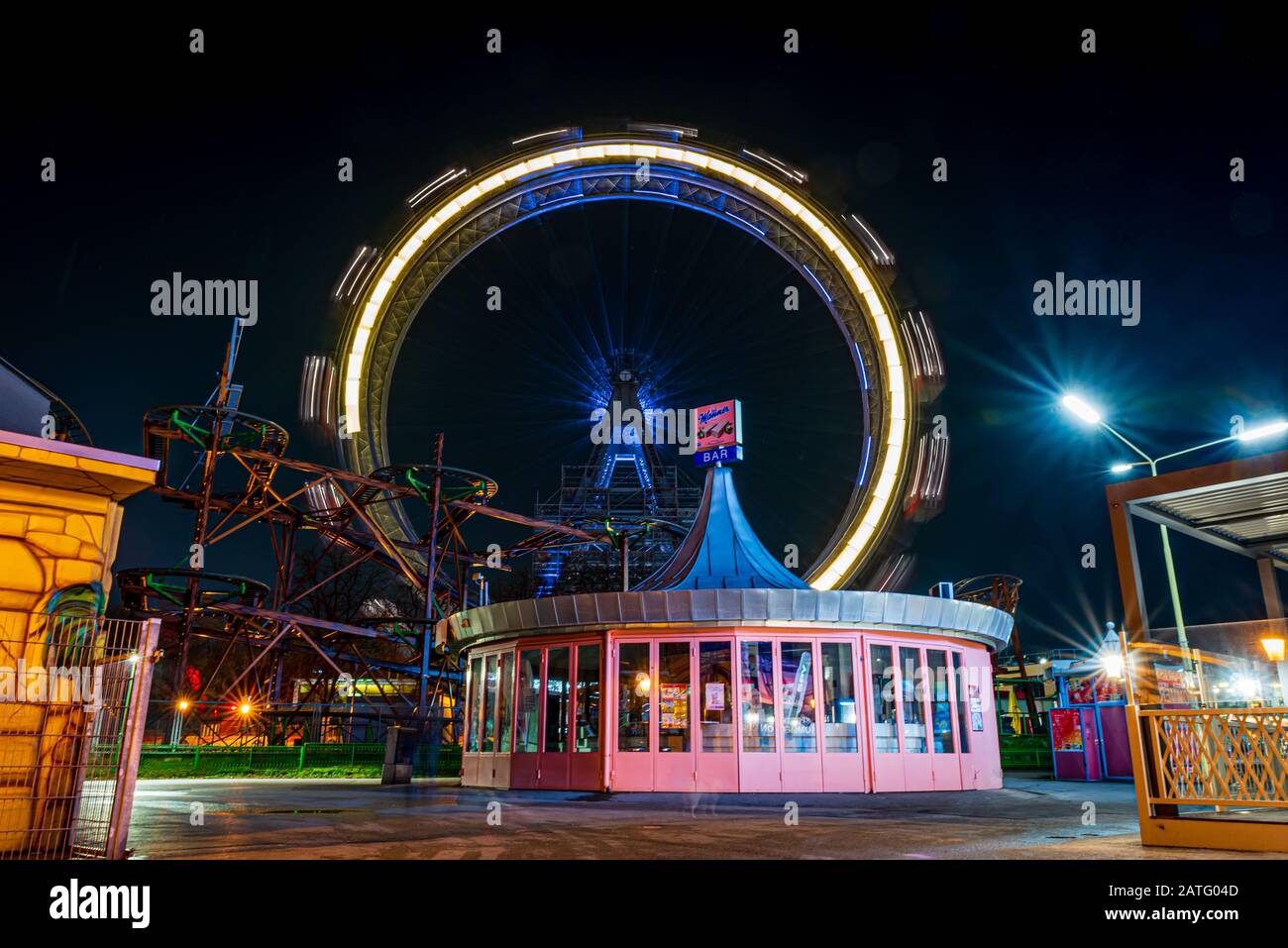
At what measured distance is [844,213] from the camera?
2198cm

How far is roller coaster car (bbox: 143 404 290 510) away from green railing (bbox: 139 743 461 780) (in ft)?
18.8

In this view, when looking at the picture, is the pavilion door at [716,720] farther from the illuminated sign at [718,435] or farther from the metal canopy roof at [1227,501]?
the metal canopy roof at [1227,501]

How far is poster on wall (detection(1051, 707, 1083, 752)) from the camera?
1680 centimetres

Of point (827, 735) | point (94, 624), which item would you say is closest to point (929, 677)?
point (827, 735)

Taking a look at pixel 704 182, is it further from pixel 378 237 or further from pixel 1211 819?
pixel 1211 819

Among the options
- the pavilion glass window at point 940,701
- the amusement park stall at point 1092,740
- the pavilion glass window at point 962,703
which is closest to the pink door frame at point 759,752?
the pavilion glass window at point 940,701

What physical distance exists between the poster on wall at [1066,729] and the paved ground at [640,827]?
5536mm

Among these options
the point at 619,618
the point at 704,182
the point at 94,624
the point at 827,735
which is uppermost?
the point at 704,182

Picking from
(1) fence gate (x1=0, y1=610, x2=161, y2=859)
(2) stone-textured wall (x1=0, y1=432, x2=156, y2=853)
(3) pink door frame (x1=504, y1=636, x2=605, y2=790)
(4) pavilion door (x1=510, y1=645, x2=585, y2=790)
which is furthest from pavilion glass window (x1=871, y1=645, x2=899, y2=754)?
(2) stone-textured wall (x1=0, y1=432, x2=156, y2=853)

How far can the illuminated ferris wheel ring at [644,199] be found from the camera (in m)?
20.6

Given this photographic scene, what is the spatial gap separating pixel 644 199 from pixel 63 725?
1981cm

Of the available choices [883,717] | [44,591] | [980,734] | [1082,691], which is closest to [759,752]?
[883,717]

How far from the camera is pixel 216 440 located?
67.1 feet
